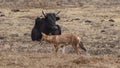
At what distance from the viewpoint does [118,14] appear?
3872 centimetres

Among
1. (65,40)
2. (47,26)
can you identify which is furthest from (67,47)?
(65,40)

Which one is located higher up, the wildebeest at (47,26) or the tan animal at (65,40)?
the tan animal at (65,40)

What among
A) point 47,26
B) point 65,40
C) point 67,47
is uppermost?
point 65,40

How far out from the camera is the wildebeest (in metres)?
23.2

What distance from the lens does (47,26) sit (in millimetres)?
23875

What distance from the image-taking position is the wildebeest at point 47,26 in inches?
912

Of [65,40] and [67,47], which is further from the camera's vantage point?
[67,47]

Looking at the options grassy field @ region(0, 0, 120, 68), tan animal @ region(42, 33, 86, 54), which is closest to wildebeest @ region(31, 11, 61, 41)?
grassy field @ region(0, 0, 120, 68)

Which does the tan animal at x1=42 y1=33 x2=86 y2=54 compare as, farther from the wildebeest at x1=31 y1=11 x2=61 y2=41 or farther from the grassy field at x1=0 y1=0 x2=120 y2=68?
the wildebeest at x1=31 y1=11 x2=61 y2=41

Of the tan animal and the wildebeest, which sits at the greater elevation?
the tan animal

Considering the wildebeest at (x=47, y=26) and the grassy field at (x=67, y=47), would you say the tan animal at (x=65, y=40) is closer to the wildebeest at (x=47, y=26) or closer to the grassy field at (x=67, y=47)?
the grassy field at (x=67, y=47)

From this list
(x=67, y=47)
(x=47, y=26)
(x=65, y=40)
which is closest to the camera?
(x=65, y=40)

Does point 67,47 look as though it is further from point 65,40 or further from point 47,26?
point 65,40

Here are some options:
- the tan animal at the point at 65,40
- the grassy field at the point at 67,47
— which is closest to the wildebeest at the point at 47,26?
the grassy field at the point at 67,47
